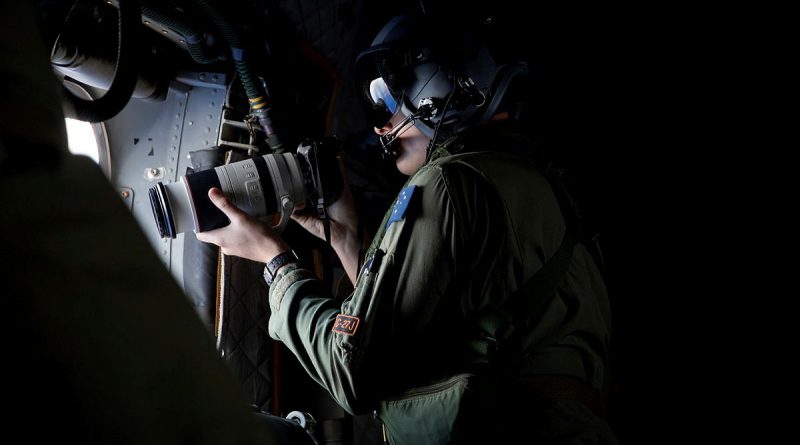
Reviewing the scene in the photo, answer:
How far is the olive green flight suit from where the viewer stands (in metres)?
0.90

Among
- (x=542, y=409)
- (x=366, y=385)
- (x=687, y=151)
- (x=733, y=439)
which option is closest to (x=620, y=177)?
(x=687, y=151)

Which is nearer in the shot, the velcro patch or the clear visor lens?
the velcro patch

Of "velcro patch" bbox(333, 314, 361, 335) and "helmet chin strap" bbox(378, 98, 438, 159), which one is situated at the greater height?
"helmet chin strap" bbox(378, 98, 438, 159)

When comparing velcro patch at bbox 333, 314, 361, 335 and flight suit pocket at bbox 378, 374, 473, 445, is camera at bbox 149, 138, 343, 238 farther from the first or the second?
flight suit pocket at bbox 378, 374, 473, 445

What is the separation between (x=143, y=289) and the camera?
280 mm

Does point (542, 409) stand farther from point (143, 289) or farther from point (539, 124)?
point (539, 124)

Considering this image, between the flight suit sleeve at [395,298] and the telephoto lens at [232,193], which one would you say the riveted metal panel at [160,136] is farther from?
the flight suit sleeve at [395,298]

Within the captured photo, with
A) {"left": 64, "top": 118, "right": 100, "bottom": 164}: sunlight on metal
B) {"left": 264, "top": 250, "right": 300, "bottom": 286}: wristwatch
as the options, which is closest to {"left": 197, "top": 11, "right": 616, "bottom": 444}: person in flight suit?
{"left": 264, "top": 250, "right": 300, "bottom": 286}: wristwatch

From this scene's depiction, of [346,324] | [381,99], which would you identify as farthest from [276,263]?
[381,99]

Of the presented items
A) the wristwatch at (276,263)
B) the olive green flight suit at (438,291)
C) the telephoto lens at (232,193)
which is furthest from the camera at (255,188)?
the olive green flight suit at (438,291)

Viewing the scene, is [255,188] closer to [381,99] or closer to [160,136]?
[381,99]

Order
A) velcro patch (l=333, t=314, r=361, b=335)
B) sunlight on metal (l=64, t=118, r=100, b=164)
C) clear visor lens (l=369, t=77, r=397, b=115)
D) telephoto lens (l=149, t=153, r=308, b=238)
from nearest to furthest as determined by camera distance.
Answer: velcro patch (l=333, t=314, r=361, b=335), telephoto lens (l=149, t=153, r=308, b=238), clear visor lens (l=369, t=77, r=397, b=115), sunlight on metal (l=64, t=118, r=100, b=164)

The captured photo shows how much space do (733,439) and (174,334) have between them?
6.74 ft

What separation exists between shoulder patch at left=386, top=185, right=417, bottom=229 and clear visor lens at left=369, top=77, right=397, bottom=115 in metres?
0.42
